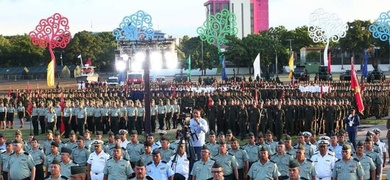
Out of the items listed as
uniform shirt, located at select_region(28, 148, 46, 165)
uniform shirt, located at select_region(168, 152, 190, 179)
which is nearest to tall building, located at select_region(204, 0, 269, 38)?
uniform shirt, located at select_region(28, 148, 46, 165)

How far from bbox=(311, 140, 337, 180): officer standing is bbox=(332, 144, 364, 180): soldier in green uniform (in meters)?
0.71

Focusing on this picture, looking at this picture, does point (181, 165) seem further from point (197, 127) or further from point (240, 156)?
point (197, 127)

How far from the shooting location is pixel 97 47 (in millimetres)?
90938

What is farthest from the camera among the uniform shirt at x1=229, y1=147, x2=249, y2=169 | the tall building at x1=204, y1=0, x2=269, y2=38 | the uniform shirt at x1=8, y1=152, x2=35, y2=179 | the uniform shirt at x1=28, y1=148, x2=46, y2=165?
the tall building at x1=204, y1=0, x2=269, y2=38

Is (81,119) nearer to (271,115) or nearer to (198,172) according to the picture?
(271,115)

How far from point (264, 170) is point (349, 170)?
1235 millimetres

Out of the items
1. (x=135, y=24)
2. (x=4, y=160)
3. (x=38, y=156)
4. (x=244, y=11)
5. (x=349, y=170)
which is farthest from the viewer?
(x=244, y=11)

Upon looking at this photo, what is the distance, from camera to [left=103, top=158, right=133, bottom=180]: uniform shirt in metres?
10.0

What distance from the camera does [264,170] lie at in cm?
991

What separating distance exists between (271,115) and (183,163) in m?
9.66

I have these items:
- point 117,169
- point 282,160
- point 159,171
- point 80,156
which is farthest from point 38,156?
point 282,160

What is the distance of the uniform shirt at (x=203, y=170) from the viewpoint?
10.0 m

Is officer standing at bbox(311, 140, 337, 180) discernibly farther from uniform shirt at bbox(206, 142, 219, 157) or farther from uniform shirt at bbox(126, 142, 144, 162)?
uniform shirt at bbox(126, 142, 144, 162)

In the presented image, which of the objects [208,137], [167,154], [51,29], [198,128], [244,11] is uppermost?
[244,11]
